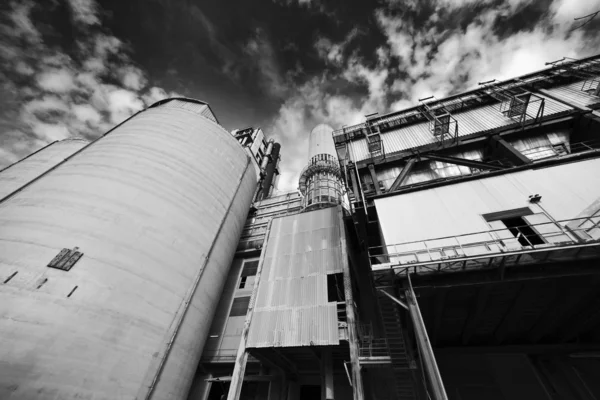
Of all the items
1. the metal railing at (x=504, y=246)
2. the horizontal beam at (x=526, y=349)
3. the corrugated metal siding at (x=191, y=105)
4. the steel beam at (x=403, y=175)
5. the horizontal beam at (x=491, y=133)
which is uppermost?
the corrugated metal siding at (x=191, y=105)

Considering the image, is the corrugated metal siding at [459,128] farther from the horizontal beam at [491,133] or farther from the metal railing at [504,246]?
the metal railing at [504,246]

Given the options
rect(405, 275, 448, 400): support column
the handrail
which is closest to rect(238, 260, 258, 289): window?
the handrail

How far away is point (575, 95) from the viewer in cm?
1574

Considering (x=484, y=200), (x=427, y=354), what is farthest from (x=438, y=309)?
(x=484, y=200)

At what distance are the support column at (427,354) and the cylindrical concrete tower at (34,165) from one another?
110 ft

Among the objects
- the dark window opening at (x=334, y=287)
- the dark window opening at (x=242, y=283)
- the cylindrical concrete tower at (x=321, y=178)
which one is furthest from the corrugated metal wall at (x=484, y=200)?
the dark window opening at (x=242, y=283)

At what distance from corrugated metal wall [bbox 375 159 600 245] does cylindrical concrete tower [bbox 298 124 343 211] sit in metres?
8.78

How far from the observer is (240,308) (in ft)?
62.4

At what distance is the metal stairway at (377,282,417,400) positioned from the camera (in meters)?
10.4

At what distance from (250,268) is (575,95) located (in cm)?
2894

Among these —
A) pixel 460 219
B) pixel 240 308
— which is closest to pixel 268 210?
pixel 240 308

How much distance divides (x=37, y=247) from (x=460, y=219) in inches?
810

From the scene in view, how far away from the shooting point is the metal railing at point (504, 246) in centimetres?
Result: 771

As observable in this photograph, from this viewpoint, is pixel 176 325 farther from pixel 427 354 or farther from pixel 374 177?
pixel 374 177
